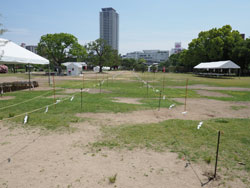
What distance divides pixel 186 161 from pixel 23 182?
3.66m

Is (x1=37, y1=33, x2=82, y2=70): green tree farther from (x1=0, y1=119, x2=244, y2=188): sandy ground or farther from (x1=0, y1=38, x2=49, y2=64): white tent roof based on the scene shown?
(x1=0, y1=119, x2=244, y2=188): sandy ground

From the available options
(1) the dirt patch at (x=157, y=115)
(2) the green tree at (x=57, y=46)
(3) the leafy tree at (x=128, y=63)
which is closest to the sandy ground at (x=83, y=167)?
(1) the dirt patch at (x=157, y=115)

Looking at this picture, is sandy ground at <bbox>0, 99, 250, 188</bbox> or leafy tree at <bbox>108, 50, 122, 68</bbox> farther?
leafy tree at <bbox>108, 50, 122, 68</bbox>

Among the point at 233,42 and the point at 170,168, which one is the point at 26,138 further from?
the point at 233,42

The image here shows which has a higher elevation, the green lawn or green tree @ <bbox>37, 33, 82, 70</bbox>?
green tree @ <bbox>37, 33, 82, 70</bbox>

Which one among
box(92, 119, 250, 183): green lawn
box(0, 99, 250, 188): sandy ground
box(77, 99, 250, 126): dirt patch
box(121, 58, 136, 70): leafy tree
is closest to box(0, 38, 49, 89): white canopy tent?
box(77, 99, 250, 126): dirt patch

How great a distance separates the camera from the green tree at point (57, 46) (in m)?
49.2

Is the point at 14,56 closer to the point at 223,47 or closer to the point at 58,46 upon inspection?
the point at 58,46

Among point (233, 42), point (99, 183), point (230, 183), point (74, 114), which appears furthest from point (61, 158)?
point (233, 42)

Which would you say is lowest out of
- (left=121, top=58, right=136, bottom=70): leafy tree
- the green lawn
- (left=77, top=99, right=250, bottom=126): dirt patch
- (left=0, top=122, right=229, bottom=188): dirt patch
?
(left=0, top=122, right=229, bottom=188): dirt patch

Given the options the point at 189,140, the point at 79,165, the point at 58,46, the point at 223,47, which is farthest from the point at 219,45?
the point at 79,165

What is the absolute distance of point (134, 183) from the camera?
3.95 metres

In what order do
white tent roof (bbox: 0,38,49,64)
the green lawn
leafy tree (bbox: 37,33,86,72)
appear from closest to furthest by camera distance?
the green lawn, white tent roof (bbox: 0,38,49,64), leafy tree (bbox: 37,33,86,72)

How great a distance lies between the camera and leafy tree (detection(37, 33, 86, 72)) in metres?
49.2
